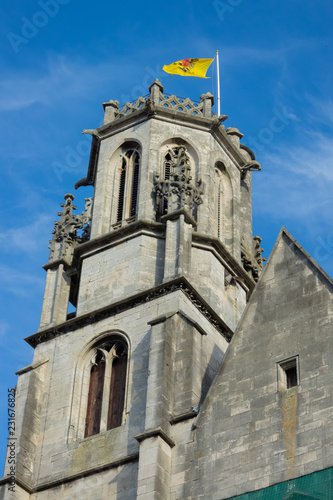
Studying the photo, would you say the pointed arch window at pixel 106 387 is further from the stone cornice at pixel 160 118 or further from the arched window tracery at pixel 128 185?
the stone cornice at pixel 160 118

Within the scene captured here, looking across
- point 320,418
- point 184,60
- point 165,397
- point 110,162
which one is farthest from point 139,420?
point 184,60

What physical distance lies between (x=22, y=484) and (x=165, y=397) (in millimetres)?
4563

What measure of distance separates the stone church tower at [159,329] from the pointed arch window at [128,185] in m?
0.05

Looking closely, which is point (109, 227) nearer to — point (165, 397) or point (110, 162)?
point (110, 162)

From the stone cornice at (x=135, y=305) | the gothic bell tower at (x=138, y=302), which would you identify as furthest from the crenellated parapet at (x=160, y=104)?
the stone cornice at (x=135, y=305)

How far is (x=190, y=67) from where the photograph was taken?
45.8 meters

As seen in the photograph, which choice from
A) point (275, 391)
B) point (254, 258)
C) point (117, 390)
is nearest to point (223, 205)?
point (254, 258)

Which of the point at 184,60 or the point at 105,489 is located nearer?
the point at 105,489

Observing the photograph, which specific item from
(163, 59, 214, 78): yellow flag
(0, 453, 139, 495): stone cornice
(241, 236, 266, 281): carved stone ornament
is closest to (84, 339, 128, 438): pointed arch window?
(0, 453, 139, 495): stone cornice

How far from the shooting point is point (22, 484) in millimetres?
32375

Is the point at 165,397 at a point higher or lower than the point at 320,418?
higher

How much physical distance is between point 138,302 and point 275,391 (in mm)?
7207

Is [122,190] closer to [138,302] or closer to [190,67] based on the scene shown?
[138,302]

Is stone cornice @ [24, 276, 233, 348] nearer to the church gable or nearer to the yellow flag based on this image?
the church gable
